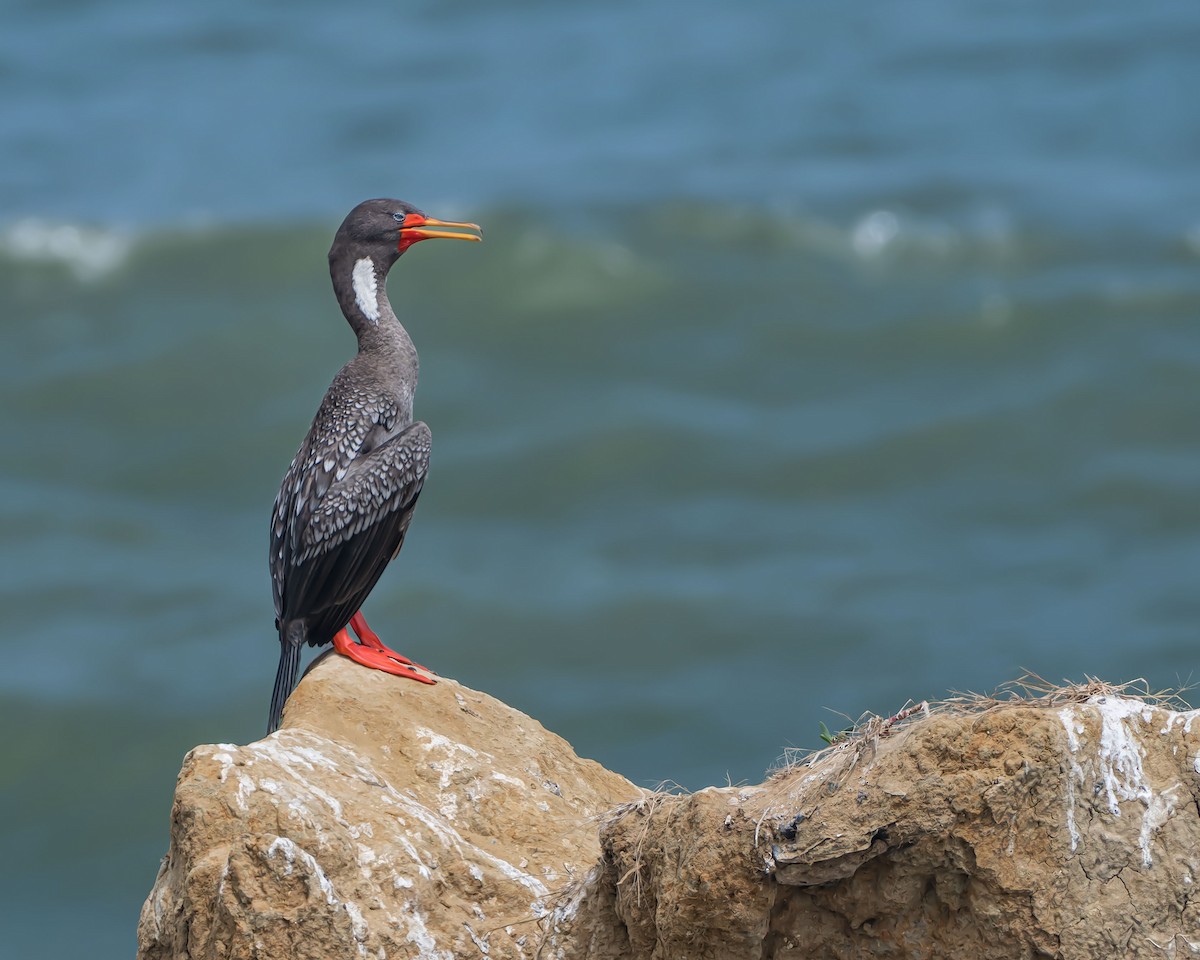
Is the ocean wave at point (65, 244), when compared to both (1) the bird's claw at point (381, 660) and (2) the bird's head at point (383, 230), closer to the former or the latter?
(2) the bird's head at point (383, 230)

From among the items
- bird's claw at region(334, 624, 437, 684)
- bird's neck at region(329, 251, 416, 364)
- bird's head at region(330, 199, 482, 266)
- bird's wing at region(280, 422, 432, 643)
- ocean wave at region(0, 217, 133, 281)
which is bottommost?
bird's claw at region(334, 624, 437, 684)

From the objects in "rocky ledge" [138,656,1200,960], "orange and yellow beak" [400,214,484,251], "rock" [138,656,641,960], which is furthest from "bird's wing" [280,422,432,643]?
"rocky ledge" [138,656,1200,960]

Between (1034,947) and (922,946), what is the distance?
0.39m

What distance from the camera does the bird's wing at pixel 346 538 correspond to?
35.0ft

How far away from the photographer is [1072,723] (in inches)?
261

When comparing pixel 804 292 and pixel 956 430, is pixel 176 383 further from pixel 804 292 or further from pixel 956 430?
pixel 956 430

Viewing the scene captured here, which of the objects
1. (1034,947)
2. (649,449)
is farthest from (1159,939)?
(649,449)

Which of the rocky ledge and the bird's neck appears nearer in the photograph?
the rocky ledge

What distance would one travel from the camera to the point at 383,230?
468 inches

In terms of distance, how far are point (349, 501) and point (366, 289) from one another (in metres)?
1.54

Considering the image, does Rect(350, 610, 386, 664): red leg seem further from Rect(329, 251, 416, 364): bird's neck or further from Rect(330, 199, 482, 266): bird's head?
Rect(330, 199, 482, 266): bird's head

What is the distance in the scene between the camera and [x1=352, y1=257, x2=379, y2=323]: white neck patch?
11.6 meters

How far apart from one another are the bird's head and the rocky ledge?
4040mm

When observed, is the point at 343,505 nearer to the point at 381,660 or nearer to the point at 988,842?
the point at 381,660
